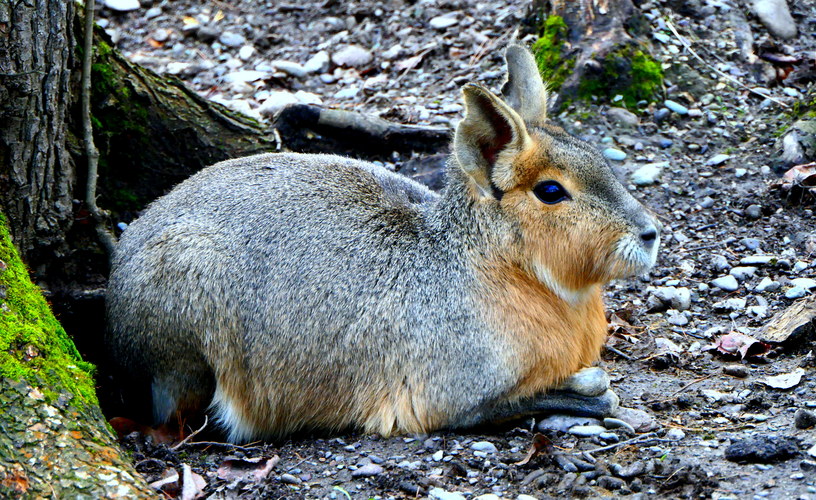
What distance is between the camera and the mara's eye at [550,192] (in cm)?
459

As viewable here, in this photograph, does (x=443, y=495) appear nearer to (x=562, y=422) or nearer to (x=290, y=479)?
(x=290, y=479)

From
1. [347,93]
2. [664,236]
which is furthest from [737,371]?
[347,93]

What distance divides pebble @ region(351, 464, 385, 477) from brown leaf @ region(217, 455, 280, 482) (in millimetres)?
415

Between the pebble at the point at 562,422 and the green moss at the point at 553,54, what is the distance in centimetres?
351

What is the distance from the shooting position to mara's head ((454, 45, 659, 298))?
4535 mm

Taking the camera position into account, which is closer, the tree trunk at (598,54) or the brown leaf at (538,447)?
the brown leaf at (538,447)

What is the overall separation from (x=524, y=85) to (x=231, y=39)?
5006 mm

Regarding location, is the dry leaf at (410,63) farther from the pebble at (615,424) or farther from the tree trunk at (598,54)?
the pebble at (615,424)

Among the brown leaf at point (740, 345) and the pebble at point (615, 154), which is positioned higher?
the pebble at point (615, 154)

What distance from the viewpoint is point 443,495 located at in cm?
404

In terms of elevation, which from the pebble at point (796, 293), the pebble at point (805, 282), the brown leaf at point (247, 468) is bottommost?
the brown leaf at point (247, 468)

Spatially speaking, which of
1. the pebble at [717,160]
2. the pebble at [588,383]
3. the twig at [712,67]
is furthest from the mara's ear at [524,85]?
the twig at [712,67]

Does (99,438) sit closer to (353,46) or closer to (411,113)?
(411,113)

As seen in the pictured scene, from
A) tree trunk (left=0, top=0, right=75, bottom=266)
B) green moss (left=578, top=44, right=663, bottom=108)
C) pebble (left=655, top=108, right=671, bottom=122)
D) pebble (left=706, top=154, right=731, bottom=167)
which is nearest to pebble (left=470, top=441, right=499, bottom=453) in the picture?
tree trunk (left=0, top=0, right=75, bottom=266)
